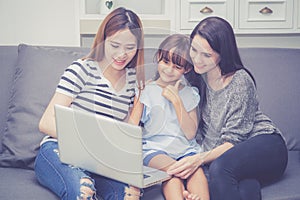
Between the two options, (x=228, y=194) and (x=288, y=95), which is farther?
(x=288, y=95)

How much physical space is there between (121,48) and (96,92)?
0.59 feet

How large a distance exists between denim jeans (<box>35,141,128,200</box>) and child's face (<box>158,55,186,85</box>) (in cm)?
38

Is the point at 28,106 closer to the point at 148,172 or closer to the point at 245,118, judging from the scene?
the point at 148,172

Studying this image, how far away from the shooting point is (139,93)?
1671 mm

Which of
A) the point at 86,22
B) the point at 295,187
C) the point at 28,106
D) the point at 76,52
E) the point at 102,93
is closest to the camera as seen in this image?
the point at 295,187

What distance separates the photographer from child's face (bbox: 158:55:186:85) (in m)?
1.62

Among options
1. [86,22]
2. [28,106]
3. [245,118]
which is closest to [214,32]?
[245,118]

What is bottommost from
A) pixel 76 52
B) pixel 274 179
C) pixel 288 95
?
pixel 274 179

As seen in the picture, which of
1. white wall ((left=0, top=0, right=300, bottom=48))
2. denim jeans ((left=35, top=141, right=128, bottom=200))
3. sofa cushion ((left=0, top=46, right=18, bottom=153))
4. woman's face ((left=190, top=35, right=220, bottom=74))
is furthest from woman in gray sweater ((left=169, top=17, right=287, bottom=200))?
white wall ((left=0, top=0, right=300, bottom=48))

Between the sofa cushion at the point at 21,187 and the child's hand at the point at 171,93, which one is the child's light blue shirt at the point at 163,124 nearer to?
the child's hand at the point at 171,93

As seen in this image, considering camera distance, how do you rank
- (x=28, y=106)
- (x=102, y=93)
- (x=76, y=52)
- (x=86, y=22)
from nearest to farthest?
(x=102, y=93), (x=28, y=106), (x=76, y=52), (x=86, y=22)

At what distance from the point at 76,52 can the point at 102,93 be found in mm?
414

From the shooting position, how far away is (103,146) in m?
1.38

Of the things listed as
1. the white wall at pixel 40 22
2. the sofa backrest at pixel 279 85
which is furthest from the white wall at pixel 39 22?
the sofa backrest at pixel 279 85
